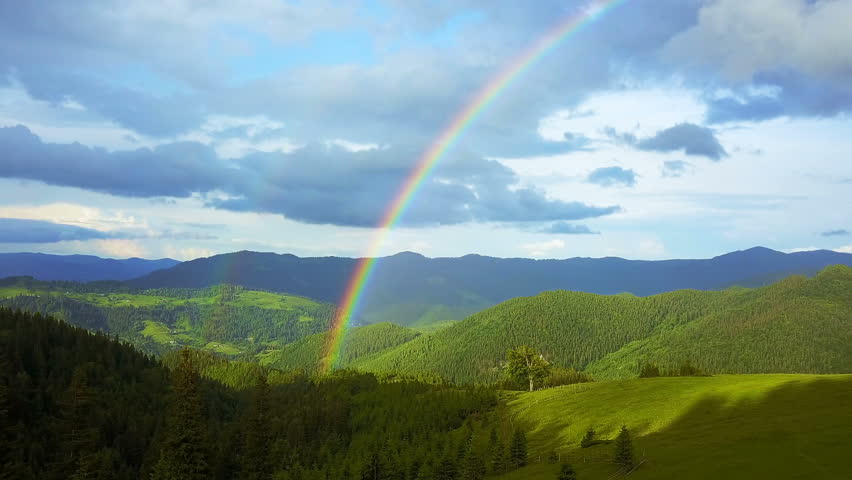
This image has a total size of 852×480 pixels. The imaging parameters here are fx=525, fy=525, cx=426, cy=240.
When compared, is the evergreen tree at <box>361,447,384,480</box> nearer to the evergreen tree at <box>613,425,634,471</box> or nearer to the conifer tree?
the conifer tree

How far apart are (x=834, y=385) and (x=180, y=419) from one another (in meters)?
114

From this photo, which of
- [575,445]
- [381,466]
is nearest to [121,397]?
[381,466]

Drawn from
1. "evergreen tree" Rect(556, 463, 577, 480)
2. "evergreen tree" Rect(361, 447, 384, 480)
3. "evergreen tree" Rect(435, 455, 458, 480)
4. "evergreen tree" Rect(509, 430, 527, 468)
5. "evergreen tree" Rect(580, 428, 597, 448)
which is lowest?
"evergreen tree" Rect(361, 447, 384, 480)

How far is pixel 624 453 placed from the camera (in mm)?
76062

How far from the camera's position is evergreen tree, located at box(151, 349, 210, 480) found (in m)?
65.9

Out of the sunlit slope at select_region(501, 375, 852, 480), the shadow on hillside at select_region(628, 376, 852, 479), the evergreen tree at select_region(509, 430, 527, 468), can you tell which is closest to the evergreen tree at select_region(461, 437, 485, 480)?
the sunlit slope at select_region(501, 375, 852, 480)

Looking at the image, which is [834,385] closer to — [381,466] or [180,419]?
[381,466]

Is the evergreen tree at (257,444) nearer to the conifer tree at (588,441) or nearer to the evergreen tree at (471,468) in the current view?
the evergreen tree at (471,468)

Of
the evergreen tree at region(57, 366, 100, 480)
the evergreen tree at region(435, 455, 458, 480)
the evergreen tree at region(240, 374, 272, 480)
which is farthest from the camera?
the evergreen tree at region(435, 455, 458, 480)

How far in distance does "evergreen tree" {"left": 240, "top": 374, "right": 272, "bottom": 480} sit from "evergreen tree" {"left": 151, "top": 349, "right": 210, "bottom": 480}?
786cm

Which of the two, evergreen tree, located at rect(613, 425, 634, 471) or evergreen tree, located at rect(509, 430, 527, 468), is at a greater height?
evergreen tree, located at rect(613, 425, 634, 471)

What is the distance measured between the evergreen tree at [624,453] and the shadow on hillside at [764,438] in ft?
7.66

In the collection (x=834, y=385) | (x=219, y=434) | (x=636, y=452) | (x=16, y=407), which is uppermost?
(x=834, y=385)

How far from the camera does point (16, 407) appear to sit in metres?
158
